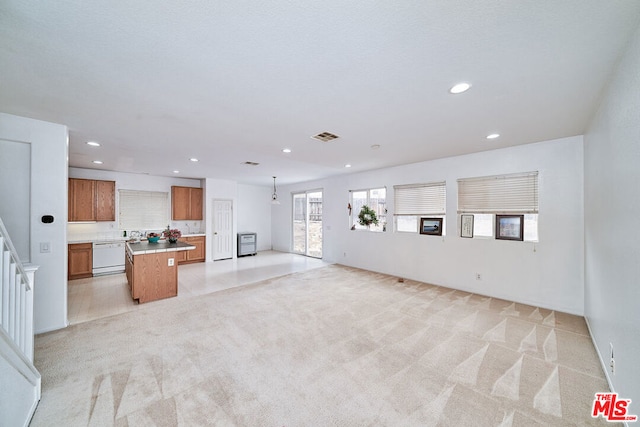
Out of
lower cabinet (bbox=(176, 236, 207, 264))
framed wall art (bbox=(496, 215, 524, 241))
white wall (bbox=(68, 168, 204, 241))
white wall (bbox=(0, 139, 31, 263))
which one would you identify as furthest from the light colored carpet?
white wall (bbox=(68, 168, 204, 241))

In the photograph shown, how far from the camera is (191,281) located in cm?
516

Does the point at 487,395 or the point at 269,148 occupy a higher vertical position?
the point at 269,148

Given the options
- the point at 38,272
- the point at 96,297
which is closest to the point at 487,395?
the point at 38,272

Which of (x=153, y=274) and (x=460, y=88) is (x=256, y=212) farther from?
(x=460, y=88)

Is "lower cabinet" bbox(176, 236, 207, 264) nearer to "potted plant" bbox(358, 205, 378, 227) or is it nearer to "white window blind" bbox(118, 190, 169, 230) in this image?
"white window blind" bbox(118, 190, 169, 230)

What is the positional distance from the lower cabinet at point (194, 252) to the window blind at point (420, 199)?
18.8 feet

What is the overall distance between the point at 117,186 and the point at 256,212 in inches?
163

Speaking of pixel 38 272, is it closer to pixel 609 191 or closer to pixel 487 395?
pixel 487 395

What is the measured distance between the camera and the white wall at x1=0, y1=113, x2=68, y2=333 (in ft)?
9.60

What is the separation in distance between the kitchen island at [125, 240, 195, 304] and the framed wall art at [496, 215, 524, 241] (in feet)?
19.0

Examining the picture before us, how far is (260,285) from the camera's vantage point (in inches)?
190

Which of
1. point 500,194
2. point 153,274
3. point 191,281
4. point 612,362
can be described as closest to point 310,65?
point 612,362

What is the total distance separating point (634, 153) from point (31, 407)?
4505 mm

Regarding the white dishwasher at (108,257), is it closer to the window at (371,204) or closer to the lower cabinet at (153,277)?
the lower cabinet at (153,277)
